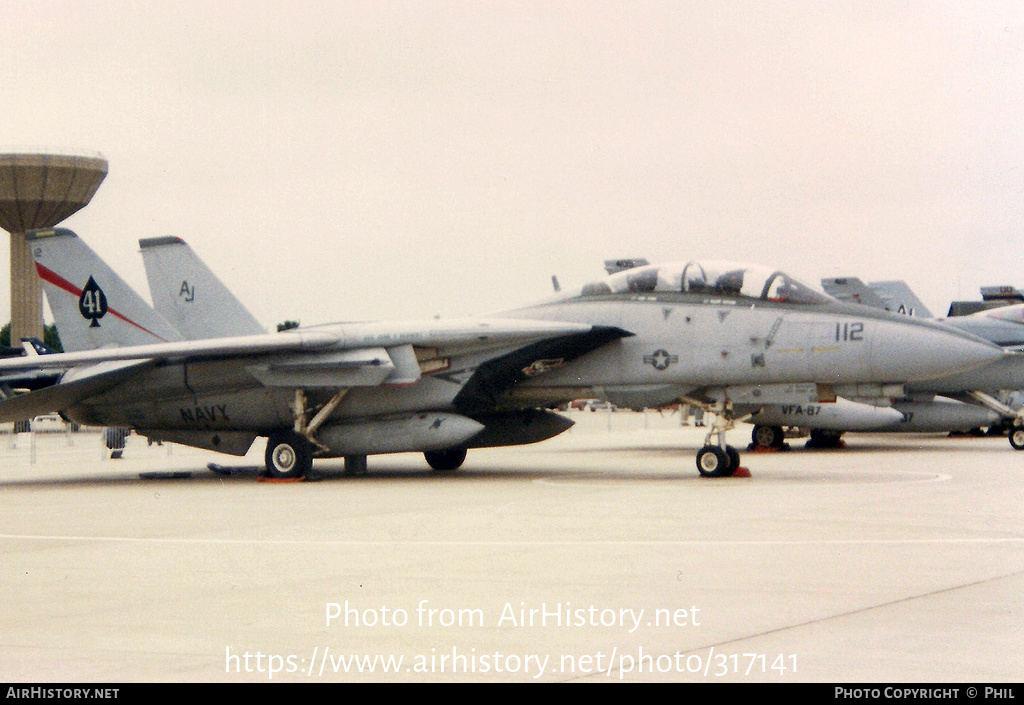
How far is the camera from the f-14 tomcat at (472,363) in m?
13.6

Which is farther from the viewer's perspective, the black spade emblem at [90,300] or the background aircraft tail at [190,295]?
the background aircraft tail at [190,295]

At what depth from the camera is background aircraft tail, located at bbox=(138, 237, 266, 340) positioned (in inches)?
687

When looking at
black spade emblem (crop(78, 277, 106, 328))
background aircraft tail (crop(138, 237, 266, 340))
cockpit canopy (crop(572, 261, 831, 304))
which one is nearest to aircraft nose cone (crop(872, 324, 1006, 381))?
cockpit canopy (crop(572, 261, 831, 304))

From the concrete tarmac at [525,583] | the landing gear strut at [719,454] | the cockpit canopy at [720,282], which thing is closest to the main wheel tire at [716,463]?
the landing gear strut at [719,454]

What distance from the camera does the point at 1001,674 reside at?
4.39m

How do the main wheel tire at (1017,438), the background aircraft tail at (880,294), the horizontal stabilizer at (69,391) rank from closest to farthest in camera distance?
1. the horizontal stabilizer at (69,391)
2. the main wheel tire at (1017,438)
3. the background aircraft tail at (880,294)

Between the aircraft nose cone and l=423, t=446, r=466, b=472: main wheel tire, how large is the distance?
257 inches

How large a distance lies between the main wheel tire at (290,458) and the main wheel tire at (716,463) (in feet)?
17.0

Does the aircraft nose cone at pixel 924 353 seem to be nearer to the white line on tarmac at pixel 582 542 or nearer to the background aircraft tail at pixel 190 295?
the white line on tarmac at pixel 582 542

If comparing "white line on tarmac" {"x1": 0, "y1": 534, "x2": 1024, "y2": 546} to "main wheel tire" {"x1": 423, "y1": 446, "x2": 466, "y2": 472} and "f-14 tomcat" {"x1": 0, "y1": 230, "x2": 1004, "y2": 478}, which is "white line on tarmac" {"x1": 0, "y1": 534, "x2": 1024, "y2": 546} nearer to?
"f-14 tomcat" {"x1": 0, "y1": 230, "x2": 1004, "y2": 478}

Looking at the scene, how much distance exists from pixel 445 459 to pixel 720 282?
207 inches

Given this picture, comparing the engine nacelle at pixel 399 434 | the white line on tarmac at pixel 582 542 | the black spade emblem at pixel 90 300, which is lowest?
the engine nacelle at pixel 399 434

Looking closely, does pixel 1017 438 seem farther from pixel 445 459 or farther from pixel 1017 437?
pixel 445 459
